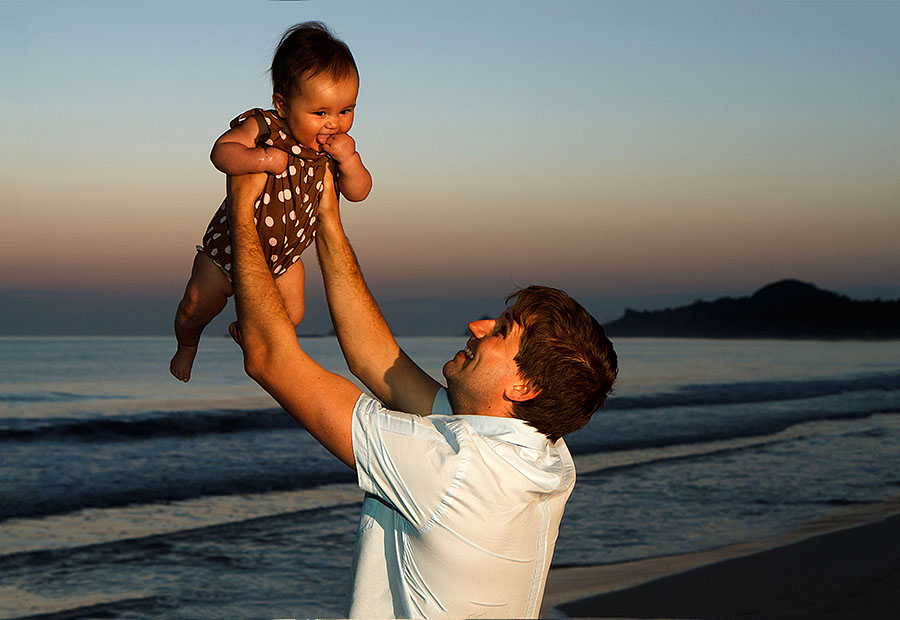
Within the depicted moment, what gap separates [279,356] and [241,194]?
422 mm

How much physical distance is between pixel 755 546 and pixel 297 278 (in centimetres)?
566

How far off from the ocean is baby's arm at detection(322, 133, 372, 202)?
3.75 metres

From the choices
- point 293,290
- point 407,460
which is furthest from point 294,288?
point 407,460

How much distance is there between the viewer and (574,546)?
7.12 meters

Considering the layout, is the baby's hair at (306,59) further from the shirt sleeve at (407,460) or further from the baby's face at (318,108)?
the shirt sleeve at (407,460)

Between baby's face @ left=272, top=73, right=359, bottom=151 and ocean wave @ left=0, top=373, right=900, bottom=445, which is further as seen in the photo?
ocean wave @ left=0, top=373, right=900, bottom=445

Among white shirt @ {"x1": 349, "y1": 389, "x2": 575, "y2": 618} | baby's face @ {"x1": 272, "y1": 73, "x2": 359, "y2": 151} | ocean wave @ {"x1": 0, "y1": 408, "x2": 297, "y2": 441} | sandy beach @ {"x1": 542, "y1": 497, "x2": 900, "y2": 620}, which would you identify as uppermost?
baby's face @ {"x1": 272, "y1": 73, "x2": 359, "y2": 151}

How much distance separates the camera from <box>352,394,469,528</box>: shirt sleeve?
219 cm

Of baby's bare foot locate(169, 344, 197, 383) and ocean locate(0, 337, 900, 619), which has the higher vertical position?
baby's bare foot locate(169, 344, 197, 383)

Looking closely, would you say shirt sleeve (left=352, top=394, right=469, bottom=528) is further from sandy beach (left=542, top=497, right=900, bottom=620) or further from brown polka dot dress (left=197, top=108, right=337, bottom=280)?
sandy beach (left=542, top=497, right=900, bottom=620)

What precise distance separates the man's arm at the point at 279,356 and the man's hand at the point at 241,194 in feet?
0.12

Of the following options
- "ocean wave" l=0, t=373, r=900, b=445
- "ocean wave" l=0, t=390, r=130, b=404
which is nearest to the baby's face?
"ocean wave" l=0, t=373, r=900, b=445

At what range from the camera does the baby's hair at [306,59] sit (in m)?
2.40

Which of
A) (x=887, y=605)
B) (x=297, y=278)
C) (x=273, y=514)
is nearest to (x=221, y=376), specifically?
(x=273, y=514)
